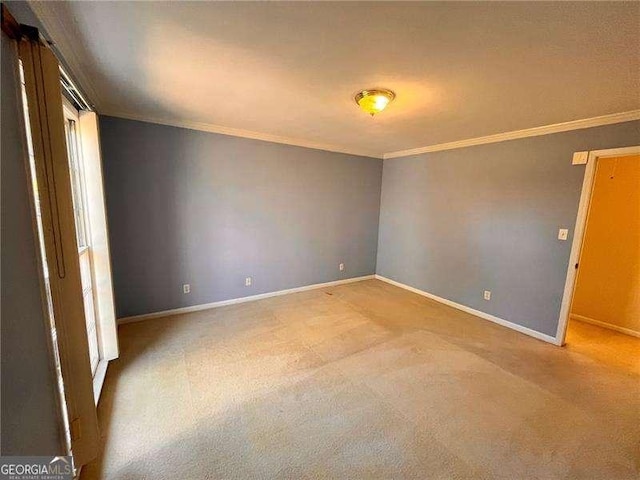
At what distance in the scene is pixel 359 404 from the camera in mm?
1934

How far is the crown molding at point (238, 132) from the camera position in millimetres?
2821

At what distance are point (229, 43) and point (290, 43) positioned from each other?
0.35 m

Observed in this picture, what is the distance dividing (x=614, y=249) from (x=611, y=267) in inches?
9.1

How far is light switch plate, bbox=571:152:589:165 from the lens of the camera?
8.59 ft

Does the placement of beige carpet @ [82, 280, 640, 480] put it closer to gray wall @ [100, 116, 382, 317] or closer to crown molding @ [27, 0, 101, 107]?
gray wall @ [100, 116, 382, 317]

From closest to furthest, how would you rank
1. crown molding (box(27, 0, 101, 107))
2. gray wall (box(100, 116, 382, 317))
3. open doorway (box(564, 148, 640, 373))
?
crown molding (box(27, 0, 101, 107)) → gray wall (box(100, 116, 382, 317)) → open doorway (box(564, 148, 640, 373))

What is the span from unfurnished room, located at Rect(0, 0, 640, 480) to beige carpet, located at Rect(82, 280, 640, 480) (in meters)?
0.02

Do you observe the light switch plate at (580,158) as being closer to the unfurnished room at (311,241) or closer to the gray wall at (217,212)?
the unfurnished room at (311,241)

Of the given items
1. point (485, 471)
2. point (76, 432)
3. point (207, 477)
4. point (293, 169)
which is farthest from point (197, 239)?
point (485, 471)

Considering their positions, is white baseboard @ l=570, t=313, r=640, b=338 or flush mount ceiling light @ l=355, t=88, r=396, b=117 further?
white baseboard @ l=570, t=313, r=640, b=338

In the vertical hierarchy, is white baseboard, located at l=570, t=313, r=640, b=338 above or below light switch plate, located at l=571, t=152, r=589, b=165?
below

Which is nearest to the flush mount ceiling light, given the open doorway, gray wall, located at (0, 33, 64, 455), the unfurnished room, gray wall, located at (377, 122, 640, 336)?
the unfurnished room

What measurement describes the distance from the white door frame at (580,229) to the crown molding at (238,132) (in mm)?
2805

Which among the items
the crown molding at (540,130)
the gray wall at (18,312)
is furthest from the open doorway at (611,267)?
the gray wall at (18,312)
